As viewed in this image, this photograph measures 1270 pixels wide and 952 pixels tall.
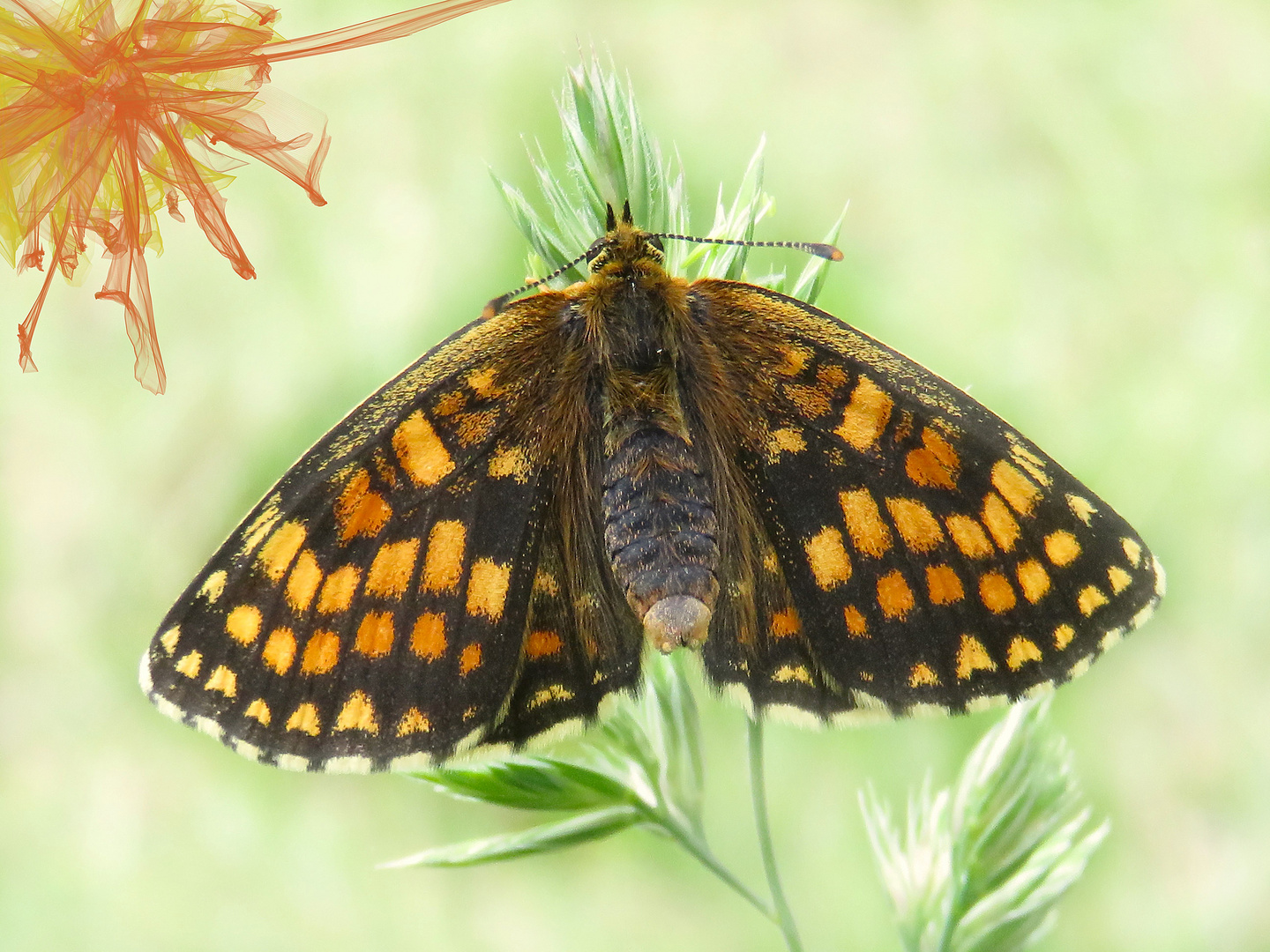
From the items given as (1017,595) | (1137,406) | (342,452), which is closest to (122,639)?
(342,452)

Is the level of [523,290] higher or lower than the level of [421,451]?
higher

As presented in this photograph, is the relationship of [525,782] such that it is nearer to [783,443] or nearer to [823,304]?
[783,443]

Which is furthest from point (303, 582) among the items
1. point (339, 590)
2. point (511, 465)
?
point (511, 465)

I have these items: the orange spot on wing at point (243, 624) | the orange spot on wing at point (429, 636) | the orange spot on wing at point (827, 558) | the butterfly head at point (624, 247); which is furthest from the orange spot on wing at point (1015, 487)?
the orange spot on wing at point (243, 624)

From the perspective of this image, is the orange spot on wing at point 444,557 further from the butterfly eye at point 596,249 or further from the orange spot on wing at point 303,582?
the butterfly eye at point 596,249

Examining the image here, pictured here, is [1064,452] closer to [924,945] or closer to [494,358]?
[924,945]
